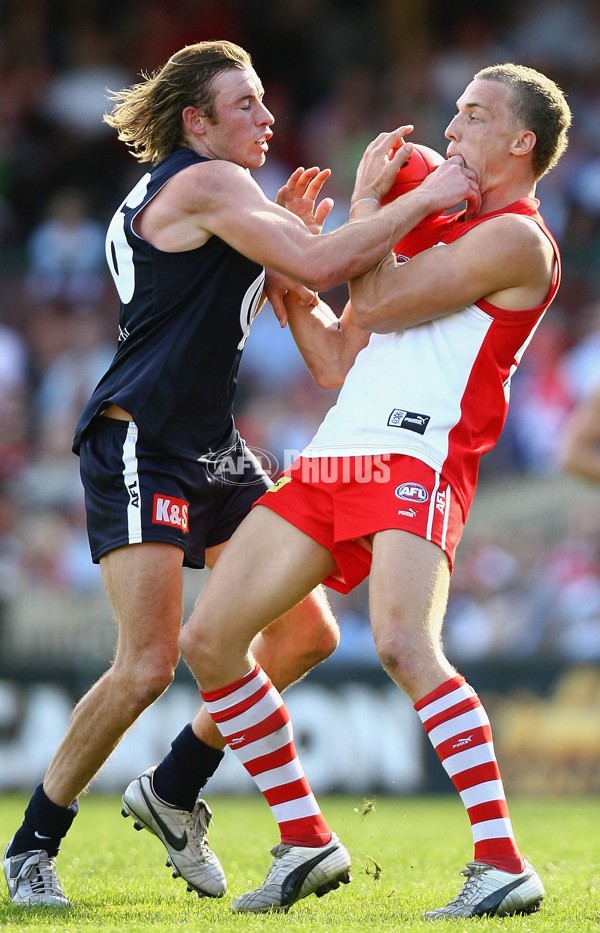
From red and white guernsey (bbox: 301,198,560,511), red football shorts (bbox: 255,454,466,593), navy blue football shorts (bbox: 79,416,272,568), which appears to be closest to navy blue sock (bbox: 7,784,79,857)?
navy blue football shorts (bbox: 79,416,272,568)

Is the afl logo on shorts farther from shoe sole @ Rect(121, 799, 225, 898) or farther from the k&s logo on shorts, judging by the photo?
shoe sole @ Rect(121, 799, 225, 898)

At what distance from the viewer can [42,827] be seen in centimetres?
487

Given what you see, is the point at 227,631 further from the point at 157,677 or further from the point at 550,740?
the point at 550,740

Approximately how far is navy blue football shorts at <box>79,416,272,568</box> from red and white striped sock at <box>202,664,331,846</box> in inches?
22.8

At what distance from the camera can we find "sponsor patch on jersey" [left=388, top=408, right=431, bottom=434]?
4.45 meters

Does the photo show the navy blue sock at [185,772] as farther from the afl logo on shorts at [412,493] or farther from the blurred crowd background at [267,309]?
the blurred crowd background at [267,309]

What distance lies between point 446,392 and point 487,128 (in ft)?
3.01

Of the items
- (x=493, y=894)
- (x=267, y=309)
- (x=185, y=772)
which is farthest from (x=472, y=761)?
(x=267, y=309)

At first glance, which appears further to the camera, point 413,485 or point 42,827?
point 42,827

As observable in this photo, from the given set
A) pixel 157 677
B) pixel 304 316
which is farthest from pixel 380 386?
pixel 157 677

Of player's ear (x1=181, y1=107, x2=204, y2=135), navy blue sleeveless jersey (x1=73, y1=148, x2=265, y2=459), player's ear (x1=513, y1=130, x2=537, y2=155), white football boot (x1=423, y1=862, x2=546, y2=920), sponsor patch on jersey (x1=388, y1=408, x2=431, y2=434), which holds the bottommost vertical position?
white football boot (x1=423, y1=862, x2=546, y2=920)

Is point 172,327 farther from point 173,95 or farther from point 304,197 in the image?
point 173,95

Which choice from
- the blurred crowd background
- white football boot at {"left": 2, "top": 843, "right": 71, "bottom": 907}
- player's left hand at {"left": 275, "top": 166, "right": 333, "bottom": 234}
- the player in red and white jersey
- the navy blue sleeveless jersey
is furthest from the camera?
the blurred crowd background

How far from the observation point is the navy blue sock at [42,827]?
486 cm
